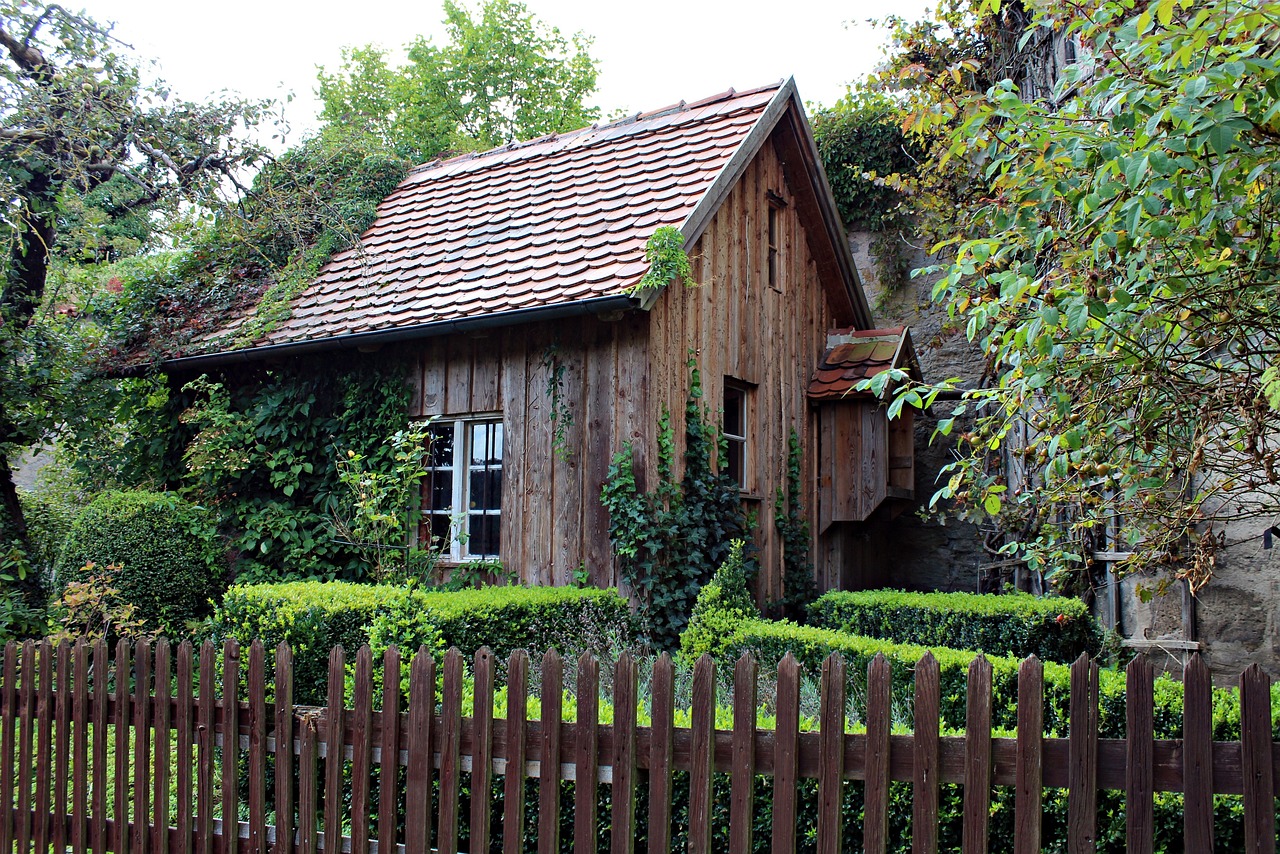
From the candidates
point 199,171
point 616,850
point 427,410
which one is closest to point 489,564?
point 427,410

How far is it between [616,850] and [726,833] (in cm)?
121

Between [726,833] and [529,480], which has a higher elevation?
[529,480]

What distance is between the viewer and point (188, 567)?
9031mm

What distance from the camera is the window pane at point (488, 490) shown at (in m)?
9.47

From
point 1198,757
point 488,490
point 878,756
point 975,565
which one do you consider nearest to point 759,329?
point 488,490

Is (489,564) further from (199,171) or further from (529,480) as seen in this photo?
(199,171)

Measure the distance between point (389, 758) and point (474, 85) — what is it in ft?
95.1

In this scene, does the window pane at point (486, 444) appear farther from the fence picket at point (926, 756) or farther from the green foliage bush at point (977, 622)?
the fence picket at point (926, 756)

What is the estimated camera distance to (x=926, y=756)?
9.62 ft

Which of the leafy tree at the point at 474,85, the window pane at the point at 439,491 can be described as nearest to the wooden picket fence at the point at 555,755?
the window pane at the point at 439,491

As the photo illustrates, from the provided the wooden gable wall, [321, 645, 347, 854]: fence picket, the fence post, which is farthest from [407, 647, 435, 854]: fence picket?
the wooden gable wall

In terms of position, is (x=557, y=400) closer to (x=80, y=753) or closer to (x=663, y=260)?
(x=663, y=260)

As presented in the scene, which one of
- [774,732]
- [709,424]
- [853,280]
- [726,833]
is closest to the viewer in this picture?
[774,732]

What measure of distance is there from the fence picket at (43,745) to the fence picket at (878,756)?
3809 mm
